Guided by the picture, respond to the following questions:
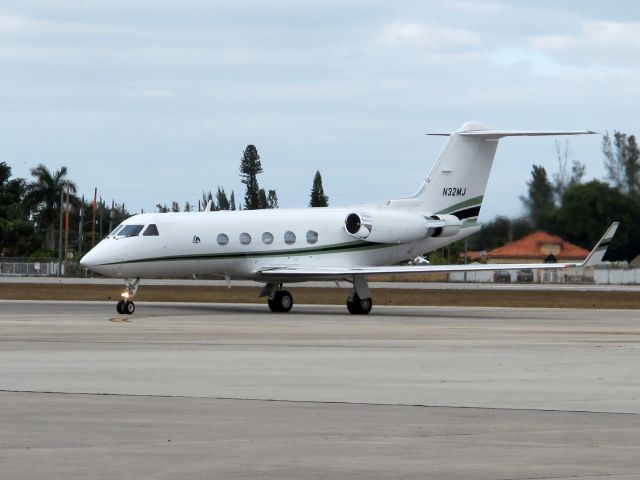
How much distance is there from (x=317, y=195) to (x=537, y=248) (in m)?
40.2

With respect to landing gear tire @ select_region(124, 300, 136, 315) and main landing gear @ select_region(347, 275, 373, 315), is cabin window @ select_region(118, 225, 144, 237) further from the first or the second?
main landing gear @ select_region(347, 275, 373, 315)

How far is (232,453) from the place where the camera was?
10812mm

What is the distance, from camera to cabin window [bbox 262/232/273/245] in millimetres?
41281

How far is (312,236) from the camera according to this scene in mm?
41812

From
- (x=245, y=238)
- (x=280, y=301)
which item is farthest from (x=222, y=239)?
(x=280, y=301)

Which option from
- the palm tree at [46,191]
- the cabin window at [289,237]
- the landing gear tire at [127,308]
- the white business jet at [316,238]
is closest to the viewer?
the landing gear tire at [127,308]

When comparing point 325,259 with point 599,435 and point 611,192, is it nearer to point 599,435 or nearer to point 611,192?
point 611,192

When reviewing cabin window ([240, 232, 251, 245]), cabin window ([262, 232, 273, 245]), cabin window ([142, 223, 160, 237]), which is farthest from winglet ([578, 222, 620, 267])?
cabin window ([142, 223, 160, 237])

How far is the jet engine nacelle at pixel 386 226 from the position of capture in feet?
137

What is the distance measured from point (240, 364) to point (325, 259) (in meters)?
22.4

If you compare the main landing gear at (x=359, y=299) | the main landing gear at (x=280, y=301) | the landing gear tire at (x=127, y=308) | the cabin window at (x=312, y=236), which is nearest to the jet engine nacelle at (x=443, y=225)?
the main landing gear at (x=359, y=299)

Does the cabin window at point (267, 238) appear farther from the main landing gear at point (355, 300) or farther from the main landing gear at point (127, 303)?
the main landing gear at point (127, 303)

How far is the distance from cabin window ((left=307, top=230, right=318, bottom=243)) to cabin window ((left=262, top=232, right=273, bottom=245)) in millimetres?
1216

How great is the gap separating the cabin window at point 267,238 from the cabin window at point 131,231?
12.5 ft
